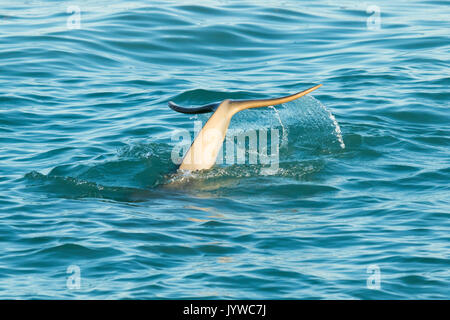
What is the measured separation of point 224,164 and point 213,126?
1327 mm

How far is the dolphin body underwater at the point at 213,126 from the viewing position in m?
11.6

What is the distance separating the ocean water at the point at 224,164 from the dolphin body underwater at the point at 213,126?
0.25 metres

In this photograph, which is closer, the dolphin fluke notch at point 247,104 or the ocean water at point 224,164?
the ocean water at point 224,164

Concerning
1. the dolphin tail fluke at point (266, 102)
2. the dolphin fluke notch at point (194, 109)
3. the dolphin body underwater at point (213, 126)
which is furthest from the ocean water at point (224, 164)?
the dolphin tail fluke at point (266, 102)

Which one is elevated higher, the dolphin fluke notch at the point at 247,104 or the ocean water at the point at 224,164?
the dolphin fluke notch at the point at 247,104

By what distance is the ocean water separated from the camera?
906 cm

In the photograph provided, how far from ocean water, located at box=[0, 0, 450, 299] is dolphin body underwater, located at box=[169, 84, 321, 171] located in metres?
0.25

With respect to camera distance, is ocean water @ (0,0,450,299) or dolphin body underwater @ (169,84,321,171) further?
dolphin body underwater @ (169,84,321,171)

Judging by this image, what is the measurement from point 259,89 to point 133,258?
28.1 ft

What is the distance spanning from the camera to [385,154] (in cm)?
1360

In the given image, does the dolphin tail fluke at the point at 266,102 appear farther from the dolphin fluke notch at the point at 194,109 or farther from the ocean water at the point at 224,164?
the ocean water at the point at 224,164

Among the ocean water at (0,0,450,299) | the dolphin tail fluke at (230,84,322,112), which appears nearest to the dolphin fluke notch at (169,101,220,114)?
the dolphin tail fluke at (230,84,322,112)

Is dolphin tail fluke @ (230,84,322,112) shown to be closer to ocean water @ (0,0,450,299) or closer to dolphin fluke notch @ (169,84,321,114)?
dolphin fluke notch @ (169,84,321,114)
